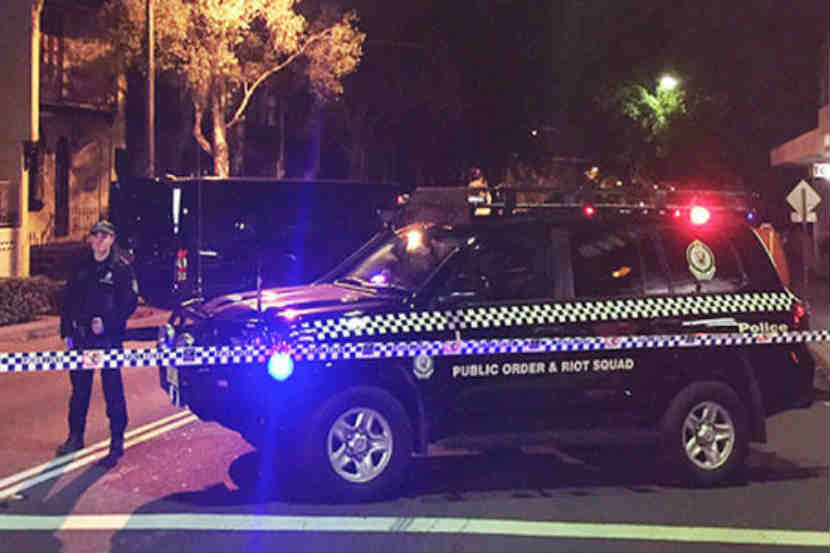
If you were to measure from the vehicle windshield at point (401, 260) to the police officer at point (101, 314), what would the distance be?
63.3 inches

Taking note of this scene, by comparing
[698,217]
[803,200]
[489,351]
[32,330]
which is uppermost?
[803,200]

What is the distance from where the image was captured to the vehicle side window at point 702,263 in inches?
279

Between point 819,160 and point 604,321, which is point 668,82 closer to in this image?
point 819,160

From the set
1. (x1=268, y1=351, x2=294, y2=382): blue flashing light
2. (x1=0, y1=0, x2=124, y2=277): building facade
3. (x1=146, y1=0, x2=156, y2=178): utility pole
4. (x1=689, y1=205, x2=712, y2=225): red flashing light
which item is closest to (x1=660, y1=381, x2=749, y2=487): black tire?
(x1=689, y1=205, x2=712, y2=225): red flashing light

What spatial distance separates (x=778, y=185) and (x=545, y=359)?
3220 centimetres

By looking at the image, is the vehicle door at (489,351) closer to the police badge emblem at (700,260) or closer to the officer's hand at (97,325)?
the police badge emblem at (700,260)

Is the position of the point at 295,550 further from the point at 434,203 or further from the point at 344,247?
the point at 344,247

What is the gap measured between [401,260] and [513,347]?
1.16 meters

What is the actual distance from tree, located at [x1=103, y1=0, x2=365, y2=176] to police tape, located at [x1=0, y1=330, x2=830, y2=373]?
54.6 ft

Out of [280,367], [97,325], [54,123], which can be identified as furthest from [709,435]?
[54,123]

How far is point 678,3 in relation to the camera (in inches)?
1490

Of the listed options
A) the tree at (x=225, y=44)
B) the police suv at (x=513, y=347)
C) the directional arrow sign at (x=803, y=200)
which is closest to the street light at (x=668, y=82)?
the tree at (x=225, y=44)

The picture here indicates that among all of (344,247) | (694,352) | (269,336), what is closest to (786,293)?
(694,352)

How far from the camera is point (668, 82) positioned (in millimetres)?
35062
